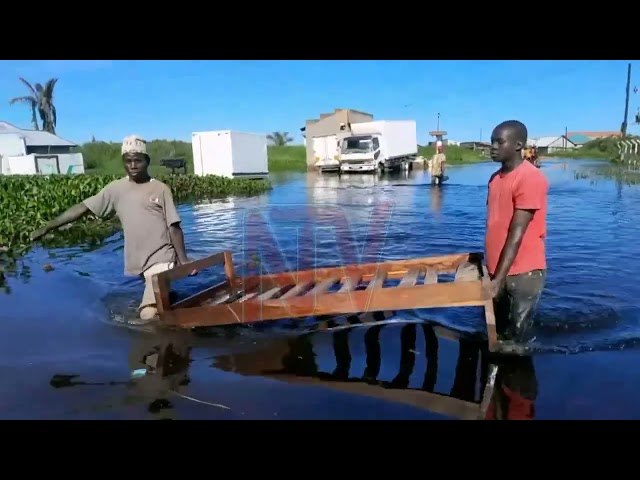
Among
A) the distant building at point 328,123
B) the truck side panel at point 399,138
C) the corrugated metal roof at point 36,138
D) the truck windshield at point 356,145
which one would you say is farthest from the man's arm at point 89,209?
the corrugated metal roof at point 36,138

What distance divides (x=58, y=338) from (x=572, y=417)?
15.1ft

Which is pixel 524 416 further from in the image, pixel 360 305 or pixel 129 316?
pixel 129 316

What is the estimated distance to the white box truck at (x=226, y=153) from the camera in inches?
1056

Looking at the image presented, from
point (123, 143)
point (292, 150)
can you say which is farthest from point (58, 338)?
point (292, 150)

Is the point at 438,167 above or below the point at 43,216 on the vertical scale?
above

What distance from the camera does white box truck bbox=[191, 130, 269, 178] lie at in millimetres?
26812

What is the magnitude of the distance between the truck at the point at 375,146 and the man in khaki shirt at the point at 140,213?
26.6 metres

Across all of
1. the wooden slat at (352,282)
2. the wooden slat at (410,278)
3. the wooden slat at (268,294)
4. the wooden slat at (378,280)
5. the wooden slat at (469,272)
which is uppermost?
the wooden slat at (469,272)

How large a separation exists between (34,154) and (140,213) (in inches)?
1392

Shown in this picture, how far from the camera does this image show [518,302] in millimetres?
3969

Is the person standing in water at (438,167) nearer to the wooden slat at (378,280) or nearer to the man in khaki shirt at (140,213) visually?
the wooden slat at (378,280)

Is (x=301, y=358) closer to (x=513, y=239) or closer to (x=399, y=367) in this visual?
(x=399, y=367)

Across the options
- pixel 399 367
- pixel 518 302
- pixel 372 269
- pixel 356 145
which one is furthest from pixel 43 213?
pixel 356 145

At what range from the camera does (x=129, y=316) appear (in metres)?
5.60
